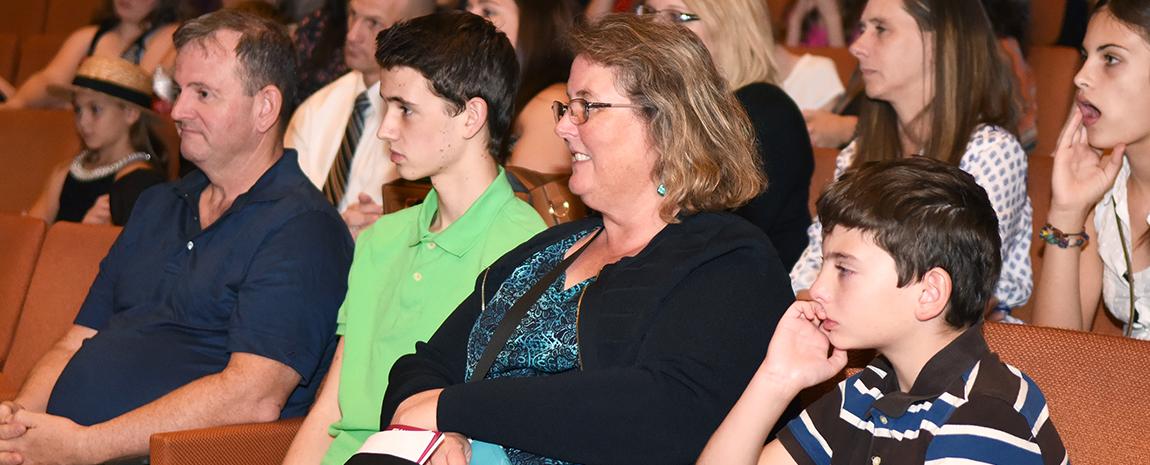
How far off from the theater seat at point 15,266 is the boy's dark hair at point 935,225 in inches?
94.3

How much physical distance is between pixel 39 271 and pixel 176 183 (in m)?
0.56

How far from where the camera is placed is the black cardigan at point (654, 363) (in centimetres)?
186

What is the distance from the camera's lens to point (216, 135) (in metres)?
2.88

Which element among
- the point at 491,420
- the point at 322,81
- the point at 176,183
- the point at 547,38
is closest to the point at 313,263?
the point at 176,183

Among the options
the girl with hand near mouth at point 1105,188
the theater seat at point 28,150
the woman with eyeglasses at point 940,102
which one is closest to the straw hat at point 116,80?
the theater seat at point 28,150

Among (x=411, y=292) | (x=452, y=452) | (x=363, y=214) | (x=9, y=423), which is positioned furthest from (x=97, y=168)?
(x=452, y=452)

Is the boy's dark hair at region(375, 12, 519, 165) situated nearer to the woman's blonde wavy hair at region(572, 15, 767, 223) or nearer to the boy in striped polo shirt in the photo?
the woman's blonde wavy hair at region(572, 15, 767, 223)

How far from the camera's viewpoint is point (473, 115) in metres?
2.52

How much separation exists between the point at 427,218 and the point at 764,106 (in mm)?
1027

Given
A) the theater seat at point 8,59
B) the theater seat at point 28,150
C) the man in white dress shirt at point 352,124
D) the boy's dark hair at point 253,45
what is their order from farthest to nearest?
the theater seat at point 8,59
the theater seat at point 28,150
the man in white dress shirt at point 352,124
the boy's dark hair at point 253,45

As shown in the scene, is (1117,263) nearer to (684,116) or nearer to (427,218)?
(684,116)

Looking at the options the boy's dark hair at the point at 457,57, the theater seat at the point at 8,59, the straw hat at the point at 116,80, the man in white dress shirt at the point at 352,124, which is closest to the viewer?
the boy's dark hair at the point at 457,57

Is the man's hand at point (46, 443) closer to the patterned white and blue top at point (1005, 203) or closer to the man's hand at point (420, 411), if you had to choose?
the man's hand at point (420, 411)

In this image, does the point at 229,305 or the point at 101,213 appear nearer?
the point at 229,305
